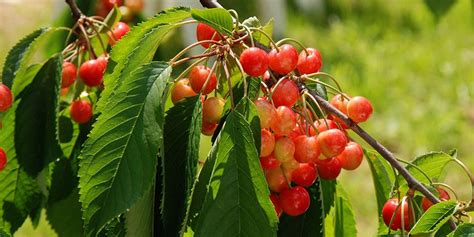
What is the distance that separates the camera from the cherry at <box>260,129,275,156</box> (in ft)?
2.98

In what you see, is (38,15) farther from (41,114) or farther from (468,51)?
(41,114)

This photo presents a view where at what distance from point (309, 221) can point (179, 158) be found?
216mm

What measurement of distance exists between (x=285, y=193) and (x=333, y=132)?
90 mm

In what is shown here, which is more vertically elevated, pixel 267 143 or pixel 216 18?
pixel 216 18

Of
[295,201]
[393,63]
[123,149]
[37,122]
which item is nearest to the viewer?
[123,149]

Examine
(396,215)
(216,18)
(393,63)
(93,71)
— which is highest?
(216,18)

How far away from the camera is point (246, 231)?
0.85 m

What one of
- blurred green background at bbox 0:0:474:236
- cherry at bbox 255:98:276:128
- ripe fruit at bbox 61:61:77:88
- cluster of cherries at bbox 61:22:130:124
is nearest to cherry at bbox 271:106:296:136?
cherry at bbox 255:98:276:128

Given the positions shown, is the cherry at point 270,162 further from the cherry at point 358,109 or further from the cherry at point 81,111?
the cherry at point 81,111

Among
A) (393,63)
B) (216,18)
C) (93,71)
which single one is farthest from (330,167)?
(393,63)

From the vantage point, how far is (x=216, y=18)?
892mm

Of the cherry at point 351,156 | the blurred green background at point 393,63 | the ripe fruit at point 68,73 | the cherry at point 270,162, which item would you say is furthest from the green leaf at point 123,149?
the blurred green background at point 393,63

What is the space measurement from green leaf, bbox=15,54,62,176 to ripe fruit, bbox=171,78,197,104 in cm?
21

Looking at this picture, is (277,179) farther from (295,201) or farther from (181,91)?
(181,91)
